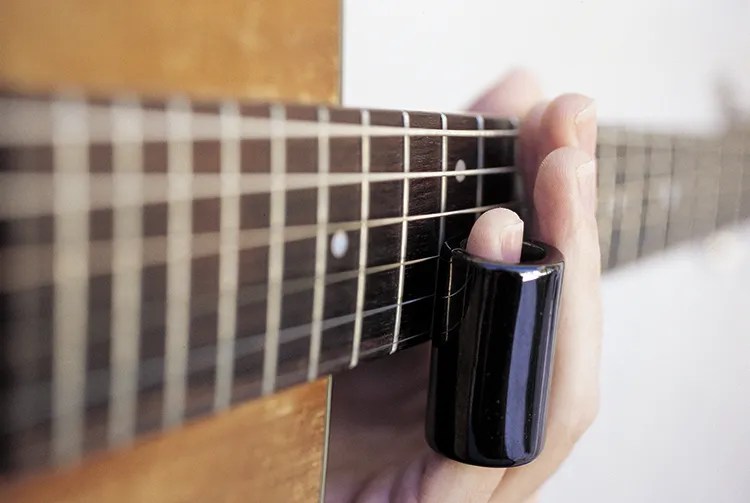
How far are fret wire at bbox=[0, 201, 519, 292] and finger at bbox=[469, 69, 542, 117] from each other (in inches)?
9.6

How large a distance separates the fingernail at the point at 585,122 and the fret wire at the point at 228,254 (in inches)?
11.5

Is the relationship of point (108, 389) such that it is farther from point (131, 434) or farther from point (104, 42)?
point (104, 42)

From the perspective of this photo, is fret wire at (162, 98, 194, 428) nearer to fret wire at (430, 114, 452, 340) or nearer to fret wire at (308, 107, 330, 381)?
fret wire at (308, 107, 330, 381)

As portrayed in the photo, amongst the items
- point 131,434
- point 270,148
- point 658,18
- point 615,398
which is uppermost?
point 658,18

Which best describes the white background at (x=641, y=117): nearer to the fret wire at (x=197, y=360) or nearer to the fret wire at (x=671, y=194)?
the fret wire at (x=671, y=194)

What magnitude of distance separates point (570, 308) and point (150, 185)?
322 millimetres

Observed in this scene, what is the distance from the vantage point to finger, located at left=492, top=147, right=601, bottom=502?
466 millimetres

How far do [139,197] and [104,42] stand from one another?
0.06 metres

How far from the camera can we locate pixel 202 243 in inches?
11.1

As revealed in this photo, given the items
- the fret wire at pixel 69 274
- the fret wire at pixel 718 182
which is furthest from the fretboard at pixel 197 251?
the fret wire at pixel 718 182

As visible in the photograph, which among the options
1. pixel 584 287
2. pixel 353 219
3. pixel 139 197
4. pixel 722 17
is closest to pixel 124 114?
pixel 139 197

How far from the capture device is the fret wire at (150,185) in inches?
8.6

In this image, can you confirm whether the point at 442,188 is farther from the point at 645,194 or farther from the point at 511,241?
the point at 645,194

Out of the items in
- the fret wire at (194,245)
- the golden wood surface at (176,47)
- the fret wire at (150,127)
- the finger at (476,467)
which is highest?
the golden wood surface at (176,47)
